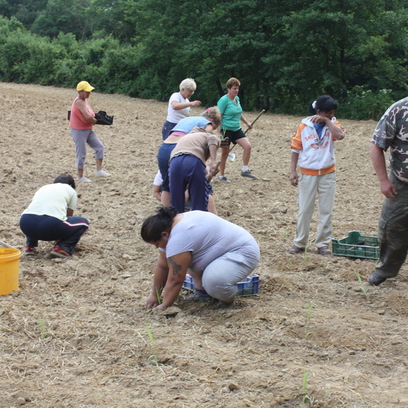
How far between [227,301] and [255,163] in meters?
8.01

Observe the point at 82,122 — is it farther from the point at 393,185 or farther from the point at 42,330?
the point at 393,185

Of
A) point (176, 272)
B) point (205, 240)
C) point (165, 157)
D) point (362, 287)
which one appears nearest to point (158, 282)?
point (176, 272)

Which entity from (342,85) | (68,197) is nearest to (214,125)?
(68,197)

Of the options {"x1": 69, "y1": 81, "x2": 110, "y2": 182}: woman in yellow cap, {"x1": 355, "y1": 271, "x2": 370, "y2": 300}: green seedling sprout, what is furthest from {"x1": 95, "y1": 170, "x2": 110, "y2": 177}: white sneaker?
{"x1": 355, "y1": 271, "x2": 370, "y2": 300}: green seedling sprout

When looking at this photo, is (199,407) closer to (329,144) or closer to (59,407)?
(59,407)

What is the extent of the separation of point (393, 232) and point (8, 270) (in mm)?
3479

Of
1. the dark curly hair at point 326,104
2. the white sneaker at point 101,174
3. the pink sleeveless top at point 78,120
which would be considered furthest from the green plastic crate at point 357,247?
the white sneaker at point 101,174

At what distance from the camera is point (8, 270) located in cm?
521

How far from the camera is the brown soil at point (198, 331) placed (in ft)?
11.8

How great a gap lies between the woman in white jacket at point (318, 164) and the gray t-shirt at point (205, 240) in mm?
1778

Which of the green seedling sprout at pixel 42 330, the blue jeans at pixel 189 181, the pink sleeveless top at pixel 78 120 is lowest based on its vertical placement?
the green seedling sprout at pixel 42 330

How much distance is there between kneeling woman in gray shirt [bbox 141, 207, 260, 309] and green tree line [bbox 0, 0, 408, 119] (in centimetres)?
1732

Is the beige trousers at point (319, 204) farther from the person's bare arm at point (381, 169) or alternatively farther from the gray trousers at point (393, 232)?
the person's bare arm at point (381, 169)

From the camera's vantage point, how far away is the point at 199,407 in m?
Result: 3.44
